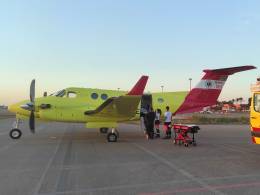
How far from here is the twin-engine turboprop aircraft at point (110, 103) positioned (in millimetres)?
17547

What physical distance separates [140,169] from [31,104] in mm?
10296

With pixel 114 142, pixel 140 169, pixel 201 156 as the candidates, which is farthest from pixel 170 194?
pixel 114 142

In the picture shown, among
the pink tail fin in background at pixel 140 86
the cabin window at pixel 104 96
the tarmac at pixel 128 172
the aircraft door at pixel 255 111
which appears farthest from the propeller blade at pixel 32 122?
the aircraft door at pixel 255 111

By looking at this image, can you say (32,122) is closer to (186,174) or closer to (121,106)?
(121,106)

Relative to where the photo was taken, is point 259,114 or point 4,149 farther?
point 4,149

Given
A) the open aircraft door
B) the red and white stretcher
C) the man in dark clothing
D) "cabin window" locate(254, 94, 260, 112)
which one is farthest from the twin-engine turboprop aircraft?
"cabin window" locate(254, 94, 260, 112)

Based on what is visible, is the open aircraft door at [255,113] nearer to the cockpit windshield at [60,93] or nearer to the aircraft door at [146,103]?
the aircraft door at [146,103]

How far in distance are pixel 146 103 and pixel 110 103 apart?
148 inches

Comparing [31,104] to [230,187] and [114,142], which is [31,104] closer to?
[114,142]

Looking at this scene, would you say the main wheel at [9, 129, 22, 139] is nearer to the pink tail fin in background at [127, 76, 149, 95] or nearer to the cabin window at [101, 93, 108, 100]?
the cabin window at [101, 93, 108, 100]

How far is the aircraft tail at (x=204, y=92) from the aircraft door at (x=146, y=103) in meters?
1.77

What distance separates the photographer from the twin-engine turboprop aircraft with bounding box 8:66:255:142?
17.5 meters

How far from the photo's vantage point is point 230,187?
292 inches

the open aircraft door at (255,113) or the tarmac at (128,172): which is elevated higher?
the open aircraft door at (255,113)
